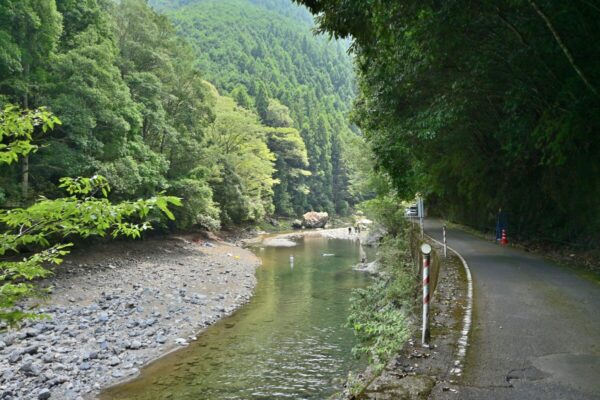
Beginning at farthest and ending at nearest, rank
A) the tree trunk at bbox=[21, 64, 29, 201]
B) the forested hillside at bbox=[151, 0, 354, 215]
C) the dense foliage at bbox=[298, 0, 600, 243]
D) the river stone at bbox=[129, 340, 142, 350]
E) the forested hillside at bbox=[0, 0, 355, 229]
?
the forested hillside at bbox=[151, 0, 354, 215], the forested hillside at bbox=[0, 0, 355, 229], the tree trunk at bbox=[21, 64, 29, 201], the river stone at bbox=[129, 340, 142, 350], the dense foliage at bbox=[298, 0, 600, 243]

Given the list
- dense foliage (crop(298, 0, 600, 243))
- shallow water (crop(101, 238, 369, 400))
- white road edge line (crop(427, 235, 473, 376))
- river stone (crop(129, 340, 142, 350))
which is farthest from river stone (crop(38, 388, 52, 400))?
dense foliage (crop(298, 0, 600, 243))

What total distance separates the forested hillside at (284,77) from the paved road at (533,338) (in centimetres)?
1974

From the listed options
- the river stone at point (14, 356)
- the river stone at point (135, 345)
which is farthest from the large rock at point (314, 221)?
the river stone at point (14, 356)

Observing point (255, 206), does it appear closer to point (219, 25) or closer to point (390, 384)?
point (390, 384)

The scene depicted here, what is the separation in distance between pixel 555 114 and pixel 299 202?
192 ft

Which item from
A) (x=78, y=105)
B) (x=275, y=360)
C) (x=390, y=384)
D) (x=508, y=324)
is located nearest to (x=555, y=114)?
(x=508, y=324)

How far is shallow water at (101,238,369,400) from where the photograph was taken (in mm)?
9094

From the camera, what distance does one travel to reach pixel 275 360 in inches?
424

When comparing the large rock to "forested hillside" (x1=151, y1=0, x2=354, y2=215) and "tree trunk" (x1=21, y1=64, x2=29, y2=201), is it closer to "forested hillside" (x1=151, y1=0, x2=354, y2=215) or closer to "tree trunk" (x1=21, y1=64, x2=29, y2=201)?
"forested hillside" (x1=151, y1=0, x2=354, y2=215)

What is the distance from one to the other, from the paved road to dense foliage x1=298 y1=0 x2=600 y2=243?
3.01 m

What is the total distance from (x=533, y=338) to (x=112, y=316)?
12.3 m

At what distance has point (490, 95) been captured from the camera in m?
10.8

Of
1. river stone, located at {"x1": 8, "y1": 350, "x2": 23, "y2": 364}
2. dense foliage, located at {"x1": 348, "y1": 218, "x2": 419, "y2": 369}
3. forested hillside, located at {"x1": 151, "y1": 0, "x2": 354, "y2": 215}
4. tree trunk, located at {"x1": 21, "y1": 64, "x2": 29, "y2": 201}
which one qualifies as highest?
forested hillside, located at {"x1": 151, "y1": 0, "x2": 354, "y2": 215}

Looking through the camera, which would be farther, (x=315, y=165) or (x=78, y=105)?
(x=315, y=165)
